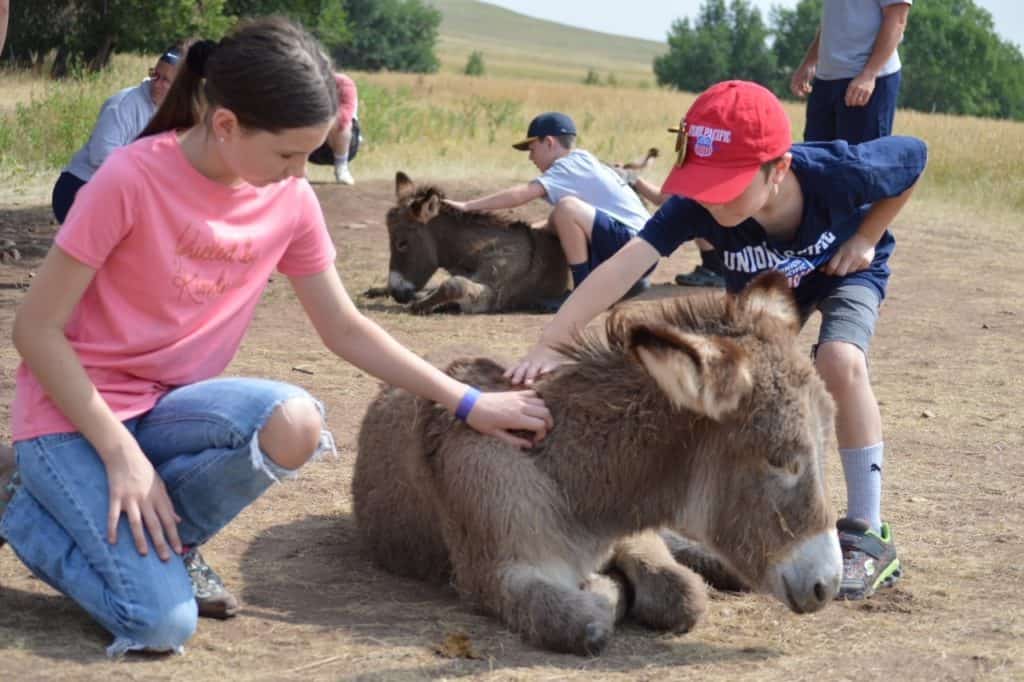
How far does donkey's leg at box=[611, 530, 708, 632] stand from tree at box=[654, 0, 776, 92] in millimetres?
101420

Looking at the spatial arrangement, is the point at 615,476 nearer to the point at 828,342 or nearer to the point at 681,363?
the point at 681,363

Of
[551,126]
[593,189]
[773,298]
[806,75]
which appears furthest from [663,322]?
[551,126]

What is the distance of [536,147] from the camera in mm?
12094

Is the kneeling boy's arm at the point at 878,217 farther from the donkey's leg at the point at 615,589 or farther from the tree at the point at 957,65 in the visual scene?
the tree at the point at 957,65

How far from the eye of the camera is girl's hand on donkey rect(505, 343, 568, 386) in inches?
190

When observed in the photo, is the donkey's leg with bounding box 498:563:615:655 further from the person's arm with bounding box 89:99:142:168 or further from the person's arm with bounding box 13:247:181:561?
the person's arm with bounding box 89:99:142:168

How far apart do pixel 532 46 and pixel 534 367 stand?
6311 inches

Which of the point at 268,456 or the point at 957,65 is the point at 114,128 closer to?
the point at 268,456

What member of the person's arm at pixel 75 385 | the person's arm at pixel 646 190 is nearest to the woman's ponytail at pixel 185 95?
the person's arm at pixel 75 385

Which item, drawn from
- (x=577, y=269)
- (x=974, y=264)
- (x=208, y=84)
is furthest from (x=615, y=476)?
(x=974, y=264)

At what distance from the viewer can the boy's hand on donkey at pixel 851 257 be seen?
17.5 ft

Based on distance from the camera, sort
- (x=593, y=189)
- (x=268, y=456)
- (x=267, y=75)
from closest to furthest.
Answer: (x=267, y=75) < (x=268, y=456) < (x=593, y=189)

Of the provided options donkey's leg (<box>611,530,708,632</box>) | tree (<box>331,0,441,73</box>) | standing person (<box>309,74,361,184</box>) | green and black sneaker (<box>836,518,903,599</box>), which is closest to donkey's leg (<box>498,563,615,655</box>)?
donkey's leg (<box>611,530,708,632</box>)

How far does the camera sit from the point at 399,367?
4703mm
